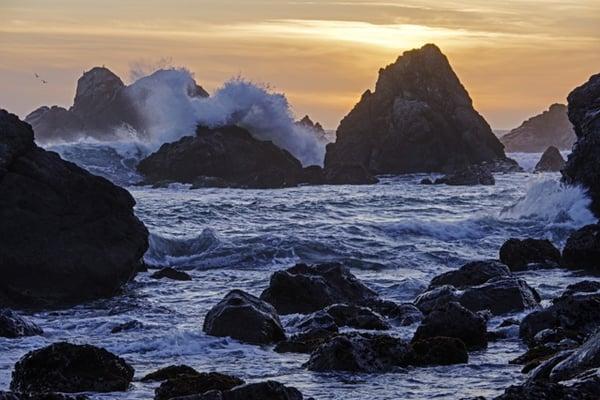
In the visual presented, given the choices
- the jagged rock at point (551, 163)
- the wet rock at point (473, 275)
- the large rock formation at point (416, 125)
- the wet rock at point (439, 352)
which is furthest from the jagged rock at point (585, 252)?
the jagged rock at point (551, 163)

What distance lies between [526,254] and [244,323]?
12.5m

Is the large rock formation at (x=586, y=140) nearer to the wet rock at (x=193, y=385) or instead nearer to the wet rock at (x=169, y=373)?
the wet rock at (x=169, y=373)

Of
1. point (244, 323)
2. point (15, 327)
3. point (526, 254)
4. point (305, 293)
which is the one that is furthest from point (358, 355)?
point (526, 254)

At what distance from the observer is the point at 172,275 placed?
26.2 metres

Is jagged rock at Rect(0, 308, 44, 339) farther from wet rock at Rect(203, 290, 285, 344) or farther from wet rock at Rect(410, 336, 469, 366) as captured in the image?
wet rock at Rect(410, 336, 469, 366)

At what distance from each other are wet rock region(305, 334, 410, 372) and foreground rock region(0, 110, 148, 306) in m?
9.21

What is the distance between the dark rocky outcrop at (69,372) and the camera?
12867 mm

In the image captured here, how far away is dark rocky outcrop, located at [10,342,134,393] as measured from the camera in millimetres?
12867

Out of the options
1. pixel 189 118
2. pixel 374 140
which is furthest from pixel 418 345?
pixel 374 140

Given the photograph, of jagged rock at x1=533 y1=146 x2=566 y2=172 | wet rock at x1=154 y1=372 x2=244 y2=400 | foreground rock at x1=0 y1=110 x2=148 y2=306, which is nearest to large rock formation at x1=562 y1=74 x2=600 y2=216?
foreground rock at x1=0 y1=110 x2=148 y2=306

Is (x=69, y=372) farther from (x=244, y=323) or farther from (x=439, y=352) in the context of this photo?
(x=439, y=352)

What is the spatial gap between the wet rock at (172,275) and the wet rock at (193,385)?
13347mm

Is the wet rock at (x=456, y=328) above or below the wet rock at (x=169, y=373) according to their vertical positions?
above

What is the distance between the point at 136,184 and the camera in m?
68.1
